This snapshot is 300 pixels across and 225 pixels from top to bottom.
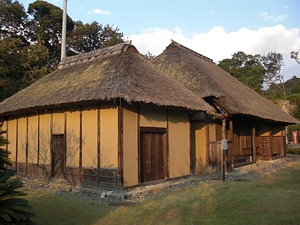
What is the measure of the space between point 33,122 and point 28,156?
1.46 meters

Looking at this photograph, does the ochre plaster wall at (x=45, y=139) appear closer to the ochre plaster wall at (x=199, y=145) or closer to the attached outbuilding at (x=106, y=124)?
the attached outbuilding at (x=106, y=124)

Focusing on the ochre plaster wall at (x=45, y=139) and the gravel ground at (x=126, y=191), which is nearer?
the gravel ground at (x=126, y=191)

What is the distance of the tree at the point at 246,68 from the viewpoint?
141ft

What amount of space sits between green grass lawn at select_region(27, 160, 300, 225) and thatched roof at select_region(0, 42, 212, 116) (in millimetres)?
2867

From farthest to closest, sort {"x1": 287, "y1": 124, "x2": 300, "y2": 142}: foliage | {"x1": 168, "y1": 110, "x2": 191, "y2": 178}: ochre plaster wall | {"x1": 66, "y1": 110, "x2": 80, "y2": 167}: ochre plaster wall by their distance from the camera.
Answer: {"x1": 287, "y1": 124, "x2": 300, "y2": 142}: foliage → {"x1": 168, "y1": 110, "x2": 191, "y2": 178}: ochre plaster wall → {"x1": 66, "y1": 110, "x2": 80, "y2": 167}: ochre plaster wall

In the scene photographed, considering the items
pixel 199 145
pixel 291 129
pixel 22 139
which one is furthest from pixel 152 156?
pixel 291 129

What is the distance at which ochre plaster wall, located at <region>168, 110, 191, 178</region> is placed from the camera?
11359 mm

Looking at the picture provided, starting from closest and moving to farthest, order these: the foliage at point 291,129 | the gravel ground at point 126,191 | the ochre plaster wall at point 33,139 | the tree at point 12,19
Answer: the gravel ground at point 126,191, the ochre plaster wall at point 33,139, the tree at point 12,19, the foliage at point 291,129

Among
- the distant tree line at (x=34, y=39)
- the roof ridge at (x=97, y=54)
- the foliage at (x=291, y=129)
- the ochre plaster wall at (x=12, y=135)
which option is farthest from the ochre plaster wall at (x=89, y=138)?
the foliage at (x=291, y=129)

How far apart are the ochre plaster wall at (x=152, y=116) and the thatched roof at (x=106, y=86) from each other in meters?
0.61

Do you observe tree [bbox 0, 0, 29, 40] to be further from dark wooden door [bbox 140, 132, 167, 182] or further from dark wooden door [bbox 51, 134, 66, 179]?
dark wooden door [bbox 140, 132, 167, 182]

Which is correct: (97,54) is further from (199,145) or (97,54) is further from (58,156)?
(199,145)

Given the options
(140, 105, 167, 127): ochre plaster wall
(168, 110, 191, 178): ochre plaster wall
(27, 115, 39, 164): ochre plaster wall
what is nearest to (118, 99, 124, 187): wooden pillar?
(140, 105, 167, 127): ochre plaster wall

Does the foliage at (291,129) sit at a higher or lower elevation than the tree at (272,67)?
lower
